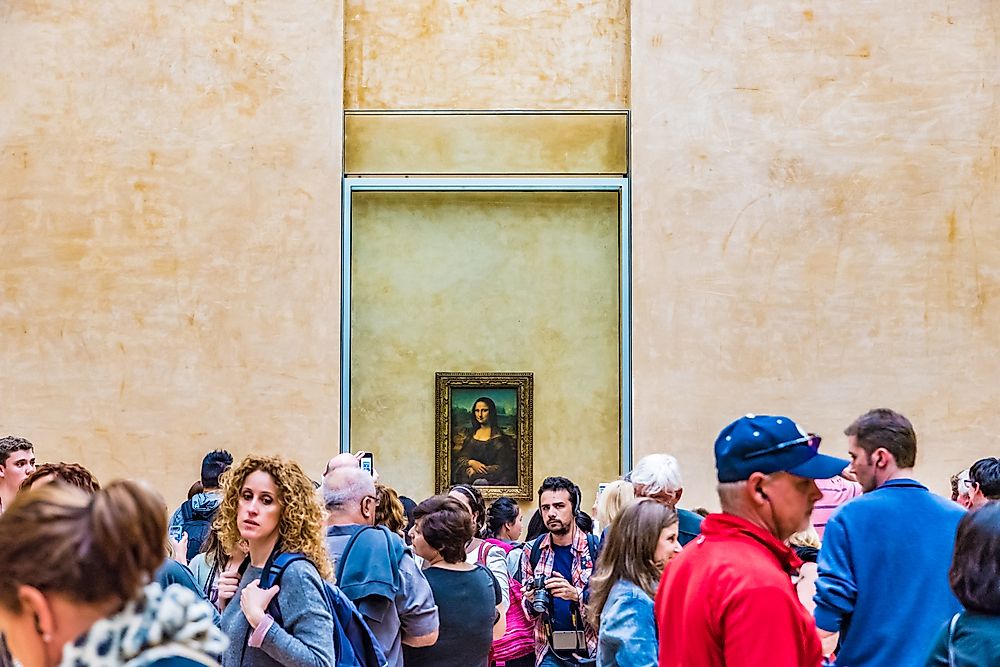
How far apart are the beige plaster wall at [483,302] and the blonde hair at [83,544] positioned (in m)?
11.9

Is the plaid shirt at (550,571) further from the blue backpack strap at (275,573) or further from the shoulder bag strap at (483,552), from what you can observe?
the blue backpack strap at (275,573)

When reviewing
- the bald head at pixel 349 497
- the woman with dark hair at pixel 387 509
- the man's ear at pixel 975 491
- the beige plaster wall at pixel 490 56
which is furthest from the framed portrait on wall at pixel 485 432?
the bald head at pixel 349 497

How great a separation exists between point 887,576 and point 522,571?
2674 mm

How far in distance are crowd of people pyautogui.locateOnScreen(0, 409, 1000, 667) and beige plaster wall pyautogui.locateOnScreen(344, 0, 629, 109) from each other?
253 inches

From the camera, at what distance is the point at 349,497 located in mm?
6062

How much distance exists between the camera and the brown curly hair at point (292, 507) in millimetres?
4694

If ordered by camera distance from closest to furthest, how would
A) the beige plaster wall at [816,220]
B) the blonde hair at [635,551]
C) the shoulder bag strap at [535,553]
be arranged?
the blonde hair at [635,551]
the shoulder bag strap at [535,553]
the beige plaster wall at [816,220]

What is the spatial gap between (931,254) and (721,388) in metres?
2.52

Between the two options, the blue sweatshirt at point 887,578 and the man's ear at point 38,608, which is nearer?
the man's ear at point 38,608

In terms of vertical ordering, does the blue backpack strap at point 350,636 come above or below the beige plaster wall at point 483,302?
below

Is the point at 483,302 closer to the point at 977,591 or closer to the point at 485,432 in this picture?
the point at 485,432

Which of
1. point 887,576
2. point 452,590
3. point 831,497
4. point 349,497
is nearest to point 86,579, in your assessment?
point 887,576

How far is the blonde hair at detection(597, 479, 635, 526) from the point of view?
7.12m

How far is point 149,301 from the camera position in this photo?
1389 cm
